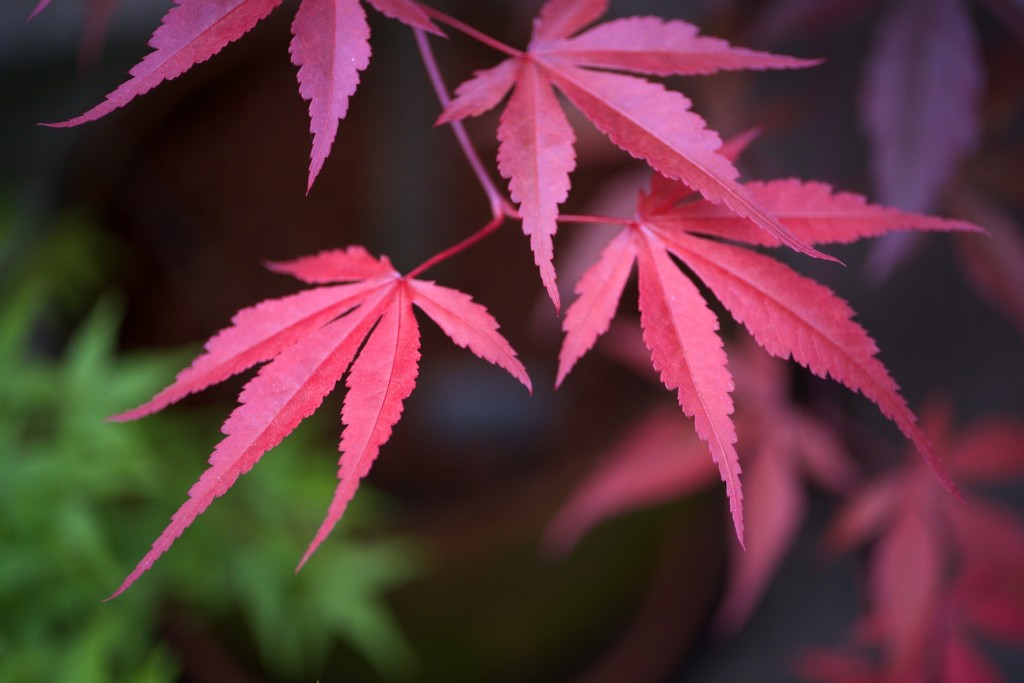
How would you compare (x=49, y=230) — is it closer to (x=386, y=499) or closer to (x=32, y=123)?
(x=32, y=123)

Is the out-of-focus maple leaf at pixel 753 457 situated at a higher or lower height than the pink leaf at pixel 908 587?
higher

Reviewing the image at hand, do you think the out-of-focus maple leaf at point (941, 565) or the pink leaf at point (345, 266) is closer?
the pink leaf at point (345, 266)

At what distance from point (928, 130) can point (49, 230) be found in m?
1.25

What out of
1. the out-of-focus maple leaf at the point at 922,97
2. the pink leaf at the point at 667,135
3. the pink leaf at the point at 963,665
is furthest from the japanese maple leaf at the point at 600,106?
the pink leaf at the point at 963,665

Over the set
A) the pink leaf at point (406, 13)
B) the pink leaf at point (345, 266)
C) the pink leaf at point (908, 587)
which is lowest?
the pink leaf at point (908, 587)

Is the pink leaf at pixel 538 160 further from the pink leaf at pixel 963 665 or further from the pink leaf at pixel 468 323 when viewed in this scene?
the pink leaf at pixel 963 665

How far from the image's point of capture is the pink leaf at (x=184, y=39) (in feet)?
0.95

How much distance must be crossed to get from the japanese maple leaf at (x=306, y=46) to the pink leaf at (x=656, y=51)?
81 mm

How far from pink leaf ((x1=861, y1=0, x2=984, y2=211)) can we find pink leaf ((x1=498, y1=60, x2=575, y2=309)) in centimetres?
29

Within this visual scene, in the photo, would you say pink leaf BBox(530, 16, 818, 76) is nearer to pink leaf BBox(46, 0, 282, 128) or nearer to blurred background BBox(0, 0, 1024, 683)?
pink leaf BBox(46, 0, 282, 128)

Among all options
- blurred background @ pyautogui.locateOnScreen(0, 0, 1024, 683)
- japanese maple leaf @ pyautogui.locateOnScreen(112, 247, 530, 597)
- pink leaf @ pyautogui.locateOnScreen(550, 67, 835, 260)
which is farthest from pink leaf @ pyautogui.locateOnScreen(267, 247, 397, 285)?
blurred background @ pyautogui.locateOnScreen(0, 0, 1024, 683)

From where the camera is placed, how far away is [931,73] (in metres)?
0.54

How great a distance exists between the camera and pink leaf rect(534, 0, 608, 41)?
0.38 m

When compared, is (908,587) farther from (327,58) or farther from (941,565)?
(327,58)
